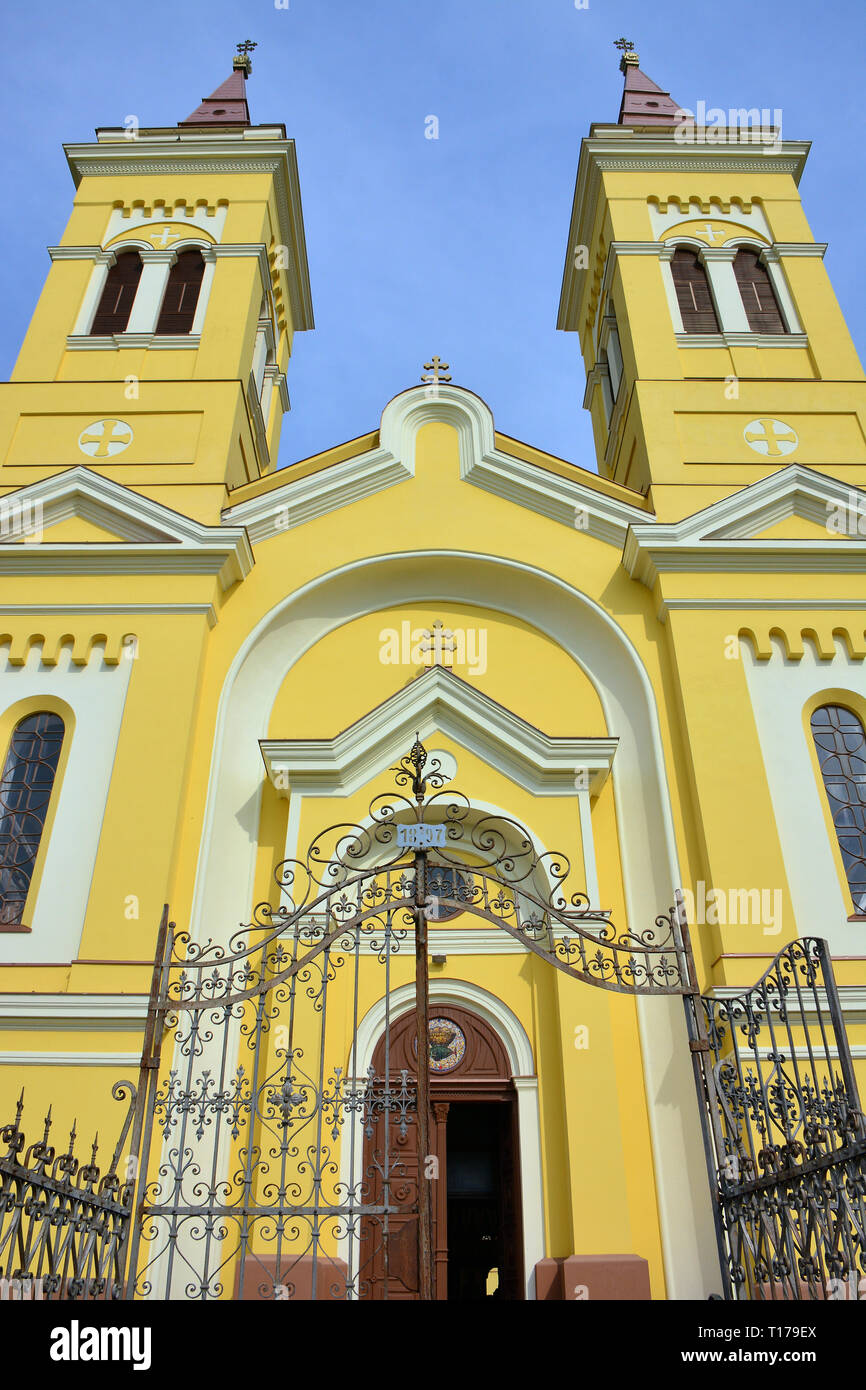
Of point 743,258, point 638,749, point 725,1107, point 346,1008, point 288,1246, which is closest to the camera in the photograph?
point 725,1107

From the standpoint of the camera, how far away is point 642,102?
20703 mm

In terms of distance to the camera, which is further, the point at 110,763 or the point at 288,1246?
the point at 110,763

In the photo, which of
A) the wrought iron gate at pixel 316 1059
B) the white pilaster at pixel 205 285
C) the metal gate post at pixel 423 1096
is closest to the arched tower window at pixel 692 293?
the white pilaster at pixel 205 285

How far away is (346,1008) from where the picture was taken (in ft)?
32.7

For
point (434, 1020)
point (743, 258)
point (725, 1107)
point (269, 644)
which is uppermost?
point (743, 258)

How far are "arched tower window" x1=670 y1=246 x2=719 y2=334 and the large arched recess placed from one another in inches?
207

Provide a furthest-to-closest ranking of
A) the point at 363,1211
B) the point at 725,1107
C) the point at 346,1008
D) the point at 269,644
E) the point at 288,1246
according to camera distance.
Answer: the point at 269,644 → the point at 346,1008 → the point at 288,1246 → the point at 725,1107 → the point at 363,1211

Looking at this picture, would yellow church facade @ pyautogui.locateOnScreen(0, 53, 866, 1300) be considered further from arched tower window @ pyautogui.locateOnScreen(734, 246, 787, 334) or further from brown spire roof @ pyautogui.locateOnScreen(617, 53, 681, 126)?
brown spire roof @ pyautogui.locateOnScreen(617, 53, 681, 126)

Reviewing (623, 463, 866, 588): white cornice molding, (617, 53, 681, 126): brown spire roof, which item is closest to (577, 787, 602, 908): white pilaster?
(623, 463, 866, 588): white cornice molding

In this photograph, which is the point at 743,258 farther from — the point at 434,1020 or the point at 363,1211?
the point at 363,1211

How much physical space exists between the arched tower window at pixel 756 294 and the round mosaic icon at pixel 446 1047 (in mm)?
10431

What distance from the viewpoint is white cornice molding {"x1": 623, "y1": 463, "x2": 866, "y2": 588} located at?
11797 mm

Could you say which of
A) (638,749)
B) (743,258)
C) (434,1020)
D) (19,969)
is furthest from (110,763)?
(743,258)
